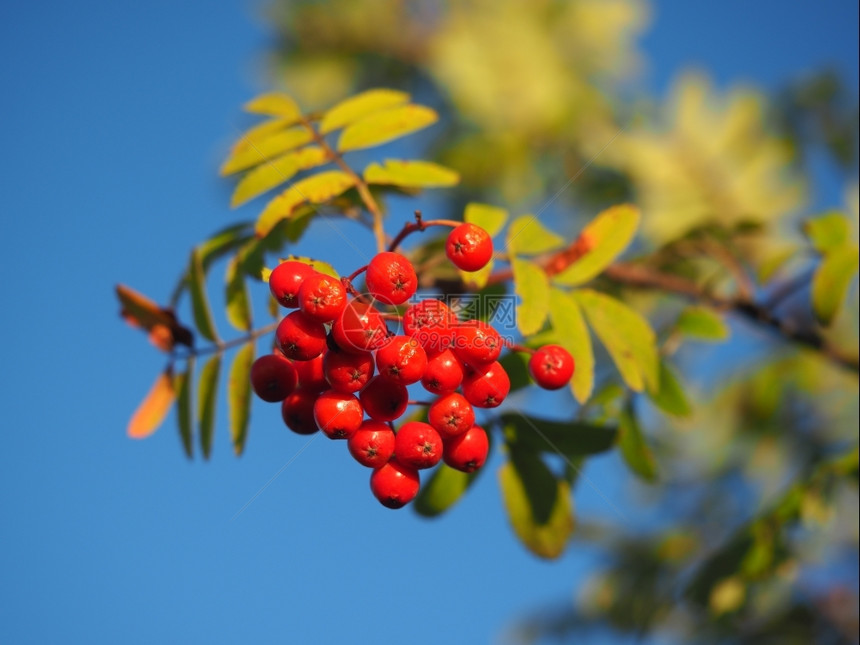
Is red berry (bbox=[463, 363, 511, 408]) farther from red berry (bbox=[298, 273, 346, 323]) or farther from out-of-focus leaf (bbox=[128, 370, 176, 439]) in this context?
out-of-focus leaf (bbox=[128, 370, 176, 439])

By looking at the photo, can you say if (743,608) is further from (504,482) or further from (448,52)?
(448,52)

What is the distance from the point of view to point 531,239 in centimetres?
193

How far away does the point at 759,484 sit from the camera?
3.60m

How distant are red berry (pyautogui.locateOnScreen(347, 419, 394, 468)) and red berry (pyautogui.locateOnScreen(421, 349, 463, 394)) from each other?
130 millimetres

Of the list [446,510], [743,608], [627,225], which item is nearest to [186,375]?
[446,510]

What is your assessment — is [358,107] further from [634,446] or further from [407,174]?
[634,446]

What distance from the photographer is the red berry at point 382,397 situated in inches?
57.5

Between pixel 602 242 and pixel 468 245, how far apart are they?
0.66 meters

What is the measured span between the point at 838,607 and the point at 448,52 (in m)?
3.44

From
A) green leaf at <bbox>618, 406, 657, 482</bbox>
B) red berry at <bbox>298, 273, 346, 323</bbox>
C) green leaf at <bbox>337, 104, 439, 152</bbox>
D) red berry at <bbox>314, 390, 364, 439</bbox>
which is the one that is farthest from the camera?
green leaf at <bbox>618, 406, 657, 482</bbox>

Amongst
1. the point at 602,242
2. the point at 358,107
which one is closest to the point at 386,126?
the point at 358,107

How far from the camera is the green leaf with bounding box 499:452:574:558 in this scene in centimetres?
205

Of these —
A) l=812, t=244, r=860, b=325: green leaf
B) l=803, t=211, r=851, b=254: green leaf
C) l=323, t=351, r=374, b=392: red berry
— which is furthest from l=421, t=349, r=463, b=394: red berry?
l=803, t=211, r=851, b=254: green leaf

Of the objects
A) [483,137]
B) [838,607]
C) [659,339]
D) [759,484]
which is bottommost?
[838,607]
